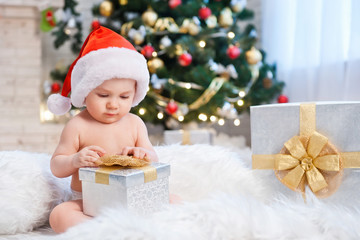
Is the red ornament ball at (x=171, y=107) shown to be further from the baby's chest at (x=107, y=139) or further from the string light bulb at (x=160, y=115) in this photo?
→ the baby's chest at (x=107, y=139)

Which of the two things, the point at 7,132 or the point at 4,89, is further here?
the point at 4,89

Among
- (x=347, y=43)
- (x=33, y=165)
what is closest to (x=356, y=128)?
(x=33, y=165)

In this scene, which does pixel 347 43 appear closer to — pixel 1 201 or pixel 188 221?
pixel 188 221

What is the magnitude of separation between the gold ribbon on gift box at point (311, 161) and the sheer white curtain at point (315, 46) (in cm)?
111

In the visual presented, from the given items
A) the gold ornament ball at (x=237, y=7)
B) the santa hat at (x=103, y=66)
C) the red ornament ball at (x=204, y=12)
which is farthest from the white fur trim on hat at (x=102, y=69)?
the gold ornament ball at (x=237, y=7)

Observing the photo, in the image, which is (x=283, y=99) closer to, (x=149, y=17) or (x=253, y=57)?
(x=253, y=57)

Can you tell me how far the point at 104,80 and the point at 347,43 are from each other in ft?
5.31

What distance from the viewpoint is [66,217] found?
29.9 inches

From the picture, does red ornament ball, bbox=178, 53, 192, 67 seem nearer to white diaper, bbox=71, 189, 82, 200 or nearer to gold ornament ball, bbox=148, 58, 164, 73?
gold ornament ball, bbox=148, 58, 164, 73

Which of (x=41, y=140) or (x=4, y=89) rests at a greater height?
(x=4, y=89)

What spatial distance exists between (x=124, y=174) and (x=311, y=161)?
540 mm

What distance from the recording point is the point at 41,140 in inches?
96.4

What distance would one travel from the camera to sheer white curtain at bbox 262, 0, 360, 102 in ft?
6.29

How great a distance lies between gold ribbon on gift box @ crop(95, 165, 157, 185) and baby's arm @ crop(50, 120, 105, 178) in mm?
52
